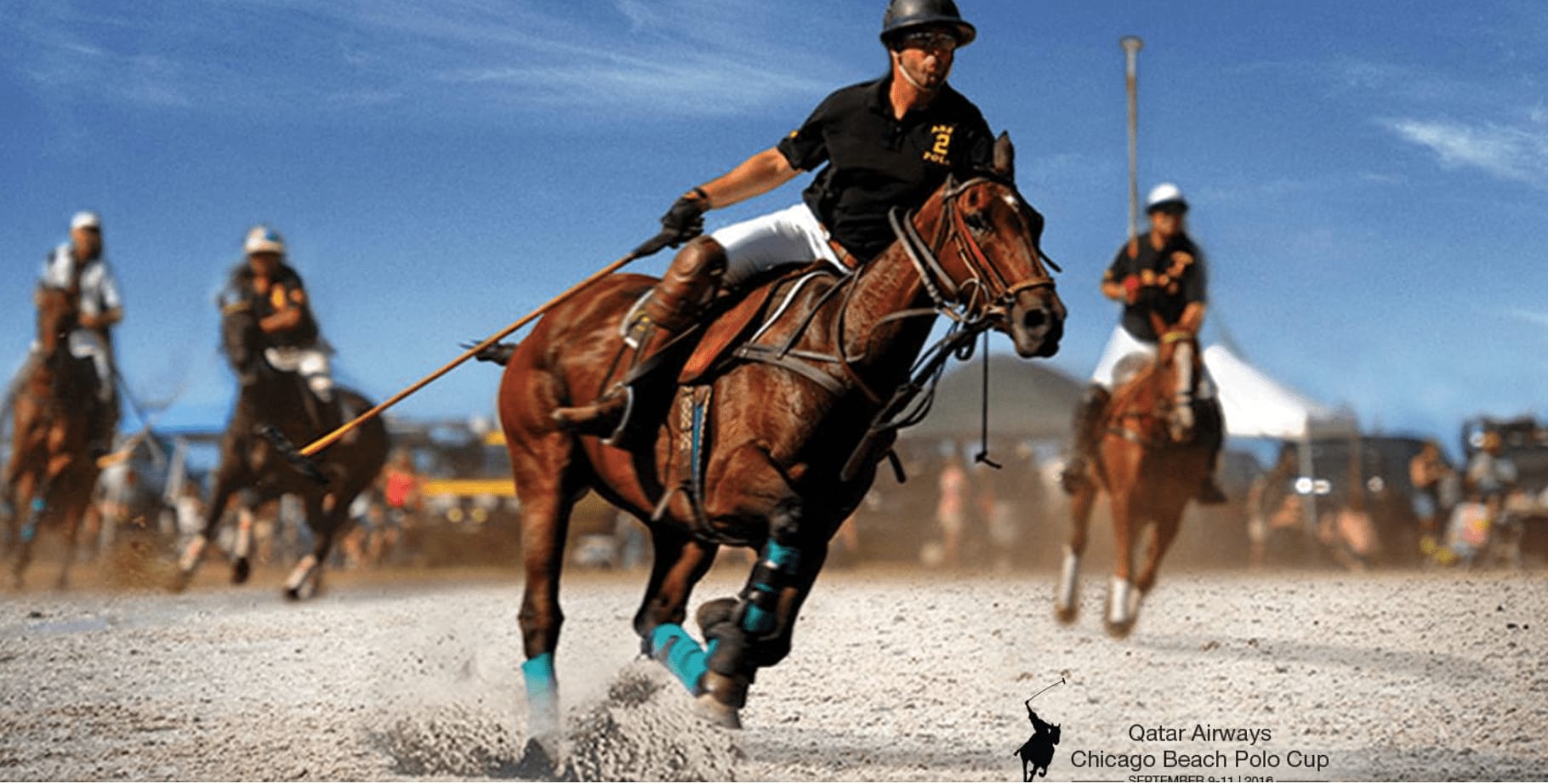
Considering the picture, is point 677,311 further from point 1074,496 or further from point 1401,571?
point 1401,571

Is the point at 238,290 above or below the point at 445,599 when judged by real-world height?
above

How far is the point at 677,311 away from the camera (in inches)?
228

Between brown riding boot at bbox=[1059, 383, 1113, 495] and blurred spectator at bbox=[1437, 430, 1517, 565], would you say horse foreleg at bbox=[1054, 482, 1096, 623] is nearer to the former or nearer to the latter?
brown riding boot at bbox=[1059, 383, 1113, 495]

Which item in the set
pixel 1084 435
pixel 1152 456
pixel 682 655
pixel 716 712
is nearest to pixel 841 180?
pixel 682 655

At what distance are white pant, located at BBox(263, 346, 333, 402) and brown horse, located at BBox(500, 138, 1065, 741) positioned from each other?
5003 mm

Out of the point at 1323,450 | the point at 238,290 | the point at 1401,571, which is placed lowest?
the point at 1401,571

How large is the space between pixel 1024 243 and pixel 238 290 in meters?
7.31

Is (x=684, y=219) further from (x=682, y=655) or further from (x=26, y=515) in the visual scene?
(x=26, y=515)

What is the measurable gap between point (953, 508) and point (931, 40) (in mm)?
6693

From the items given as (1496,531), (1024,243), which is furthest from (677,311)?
(1496,531)

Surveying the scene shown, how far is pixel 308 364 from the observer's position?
10711mm

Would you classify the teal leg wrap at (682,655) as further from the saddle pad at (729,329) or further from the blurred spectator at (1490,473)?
the blurred spectator at (1490,473)

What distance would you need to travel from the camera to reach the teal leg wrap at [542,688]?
6168mm

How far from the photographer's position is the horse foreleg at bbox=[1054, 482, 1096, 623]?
9867 mm
